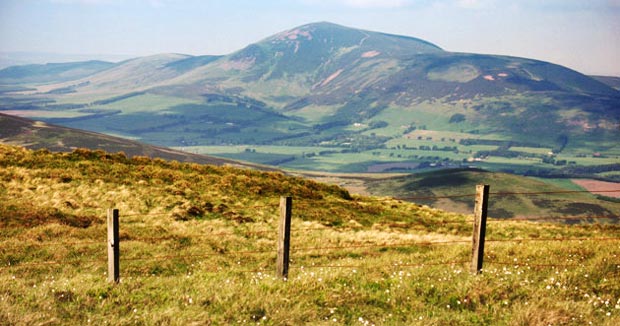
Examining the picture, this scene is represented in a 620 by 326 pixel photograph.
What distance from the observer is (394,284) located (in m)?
14.1

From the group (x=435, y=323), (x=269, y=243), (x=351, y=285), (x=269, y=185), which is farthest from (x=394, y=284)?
(x=269, y=185)

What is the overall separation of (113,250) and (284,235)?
16.4ft

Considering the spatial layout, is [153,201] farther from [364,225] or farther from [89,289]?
[89,289]

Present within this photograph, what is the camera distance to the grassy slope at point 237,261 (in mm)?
12289

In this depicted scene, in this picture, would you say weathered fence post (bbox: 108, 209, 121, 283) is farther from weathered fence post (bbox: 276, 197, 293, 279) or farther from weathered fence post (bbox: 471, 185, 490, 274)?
weathered fence post (bbox: 471, 185, 490, 274)

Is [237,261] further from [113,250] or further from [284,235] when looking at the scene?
[284,235]

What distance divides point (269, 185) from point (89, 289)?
116 ft

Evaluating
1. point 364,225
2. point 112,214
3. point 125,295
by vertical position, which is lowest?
point 364,225

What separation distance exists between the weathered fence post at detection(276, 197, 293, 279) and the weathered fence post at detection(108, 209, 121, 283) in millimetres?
4653

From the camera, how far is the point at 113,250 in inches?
579

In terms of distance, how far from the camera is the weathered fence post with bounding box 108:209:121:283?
14516mm

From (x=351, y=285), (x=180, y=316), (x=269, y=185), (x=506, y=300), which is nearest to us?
(x=180, y=316)

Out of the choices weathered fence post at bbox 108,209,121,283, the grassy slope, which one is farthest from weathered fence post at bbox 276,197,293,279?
weathered fence post at bbox 108,209,121,283

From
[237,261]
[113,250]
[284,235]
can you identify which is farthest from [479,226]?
[237,261]
